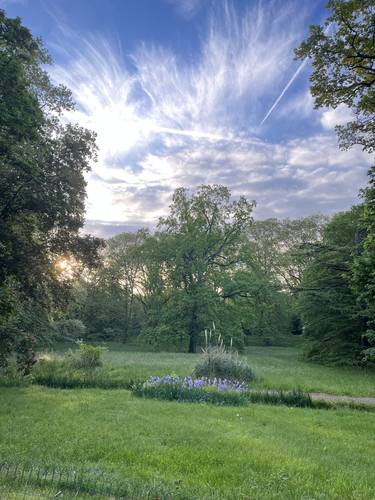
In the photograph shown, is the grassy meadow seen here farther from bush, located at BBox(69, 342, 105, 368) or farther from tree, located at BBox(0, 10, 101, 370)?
bush, located at BBox(69, 342, 105, 368)

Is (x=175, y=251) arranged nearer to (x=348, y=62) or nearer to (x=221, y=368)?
(x=221, y=368)

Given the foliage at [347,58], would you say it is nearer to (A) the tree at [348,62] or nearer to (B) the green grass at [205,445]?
(A) the tree at [348,62]

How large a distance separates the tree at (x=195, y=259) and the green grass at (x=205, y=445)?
20814 millimetres

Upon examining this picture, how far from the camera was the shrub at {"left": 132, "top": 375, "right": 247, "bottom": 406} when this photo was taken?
29.0 feet

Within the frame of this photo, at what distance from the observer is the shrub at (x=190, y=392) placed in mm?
8852

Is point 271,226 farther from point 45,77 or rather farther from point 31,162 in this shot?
point 31,162

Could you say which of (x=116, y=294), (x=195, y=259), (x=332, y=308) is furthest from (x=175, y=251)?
(x=116, y=294)

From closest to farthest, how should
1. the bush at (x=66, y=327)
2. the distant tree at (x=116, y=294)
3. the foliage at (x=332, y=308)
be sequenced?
the foliage at (x=332, y=308)
the bush at (x=66, y=327)
the distant tree at (x=116, y=294)

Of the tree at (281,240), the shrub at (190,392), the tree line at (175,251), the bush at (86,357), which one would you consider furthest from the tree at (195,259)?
the shrub at (190,392)

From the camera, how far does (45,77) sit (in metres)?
13.7

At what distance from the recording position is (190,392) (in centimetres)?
907

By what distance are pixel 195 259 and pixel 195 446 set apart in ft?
83.7

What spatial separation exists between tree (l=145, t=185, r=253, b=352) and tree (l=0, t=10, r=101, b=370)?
1752 centimetres

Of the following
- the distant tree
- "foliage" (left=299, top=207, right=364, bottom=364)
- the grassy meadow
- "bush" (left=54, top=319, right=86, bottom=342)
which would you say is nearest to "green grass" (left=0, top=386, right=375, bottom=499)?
the grassy meadow
